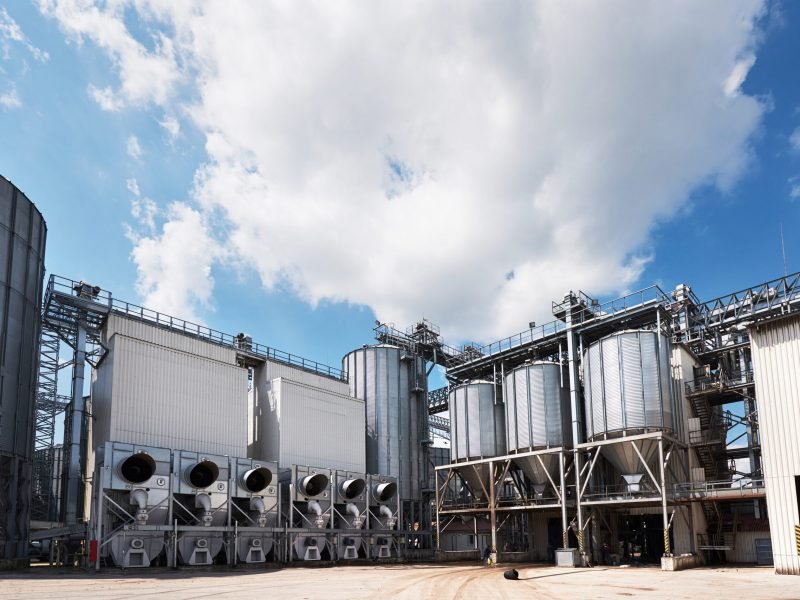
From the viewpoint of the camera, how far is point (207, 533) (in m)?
35.3

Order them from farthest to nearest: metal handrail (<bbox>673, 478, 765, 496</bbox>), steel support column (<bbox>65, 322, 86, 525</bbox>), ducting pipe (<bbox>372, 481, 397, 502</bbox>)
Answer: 1. ducting pipe (<bbox>372, 481, 397, 502</bbox>)
2. steel support column (<bbox>65, 322, 86, 525</bbox>)
3. metal handrail (<bbox>673, 478, 765, 496</bbox>)

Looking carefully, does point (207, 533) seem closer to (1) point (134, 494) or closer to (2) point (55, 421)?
(1) point (134, 494)

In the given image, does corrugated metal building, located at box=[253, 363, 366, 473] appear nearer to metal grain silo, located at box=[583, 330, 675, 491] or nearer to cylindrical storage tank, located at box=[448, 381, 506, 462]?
cylindrical storage tank, located at box=[448, 381, 506, 462]

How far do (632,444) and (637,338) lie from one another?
237 inches

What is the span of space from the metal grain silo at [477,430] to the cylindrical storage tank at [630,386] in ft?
28.3

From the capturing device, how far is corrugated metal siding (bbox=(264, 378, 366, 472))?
46.2m

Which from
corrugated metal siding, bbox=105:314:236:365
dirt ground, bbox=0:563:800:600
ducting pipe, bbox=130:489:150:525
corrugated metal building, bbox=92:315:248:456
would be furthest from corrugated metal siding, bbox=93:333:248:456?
dirt ground, bbox=0:563:800:600

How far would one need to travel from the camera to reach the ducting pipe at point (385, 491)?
45.7m

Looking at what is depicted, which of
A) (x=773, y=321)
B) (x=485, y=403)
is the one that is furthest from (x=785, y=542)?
(x=485, y=403)

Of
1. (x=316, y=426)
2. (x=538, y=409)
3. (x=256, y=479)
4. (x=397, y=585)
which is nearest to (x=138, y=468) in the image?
(x=256, y=479)

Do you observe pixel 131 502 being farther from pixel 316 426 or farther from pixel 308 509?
pixel 316 426

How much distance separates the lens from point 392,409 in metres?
53.7

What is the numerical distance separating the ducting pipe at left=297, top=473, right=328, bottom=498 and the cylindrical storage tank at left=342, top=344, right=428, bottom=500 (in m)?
10.5

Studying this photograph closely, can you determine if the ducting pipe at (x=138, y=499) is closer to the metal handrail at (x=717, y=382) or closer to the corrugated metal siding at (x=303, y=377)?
the corrugated metal siding at (x=303, y=377)
